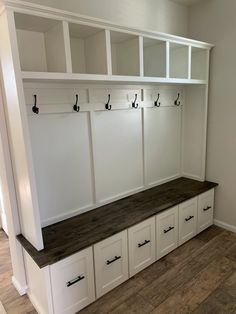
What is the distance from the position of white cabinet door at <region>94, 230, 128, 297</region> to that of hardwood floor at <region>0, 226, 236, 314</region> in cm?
8

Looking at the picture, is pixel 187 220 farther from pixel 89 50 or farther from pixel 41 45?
pixel 41 45

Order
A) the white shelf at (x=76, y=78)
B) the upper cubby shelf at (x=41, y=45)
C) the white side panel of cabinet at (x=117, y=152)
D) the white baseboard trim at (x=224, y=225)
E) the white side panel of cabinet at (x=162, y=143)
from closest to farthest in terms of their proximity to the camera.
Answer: the white shelf at (x=76, y=78), the upper cubby shelf at (x=41, y=45), the white side panel of cabinet at (x=117, y=152), the white side panel of cabinet at (x=162, y=143), the white baseboard trim at (x=224, y=225)

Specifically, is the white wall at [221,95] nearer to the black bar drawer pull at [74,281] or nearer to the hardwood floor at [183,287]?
the hardwood floor at [183,287]

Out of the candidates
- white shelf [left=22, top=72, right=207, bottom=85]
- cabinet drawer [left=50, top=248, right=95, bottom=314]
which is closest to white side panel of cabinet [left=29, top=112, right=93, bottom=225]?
white shelf [left=22, top=72, right=207, bottom=85]

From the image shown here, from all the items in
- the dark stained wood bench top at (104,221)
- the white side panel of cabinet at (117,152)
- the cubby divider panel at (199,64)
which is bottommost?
the dark stained wood bench top at (104,221)

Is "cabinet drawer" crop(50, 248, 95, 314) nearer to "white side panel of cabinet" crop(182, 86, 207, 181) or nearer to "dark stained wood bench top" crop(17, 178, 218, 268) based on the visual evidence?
"dark stained wood bench top" crop(17, 178, 218, 268)

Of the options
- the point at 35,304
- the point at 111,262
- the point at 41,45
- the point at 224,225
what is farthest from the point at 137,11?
the point at 35,304

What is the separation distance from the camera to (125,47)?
230cm

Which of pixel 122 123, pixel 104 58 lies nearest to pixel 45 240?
pixel 122 123

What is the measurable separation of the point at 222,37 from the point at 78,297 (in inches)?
118

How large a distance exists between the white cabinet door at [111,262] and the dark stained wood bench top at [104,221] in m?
0.08

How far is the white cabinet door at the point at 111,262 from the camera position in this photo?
1.96m

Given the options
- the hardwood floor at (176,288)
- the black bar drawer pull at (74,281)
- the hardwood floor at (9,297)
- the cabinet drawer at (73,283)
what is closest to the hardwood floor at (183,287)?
the hardwood floor at (176,288)

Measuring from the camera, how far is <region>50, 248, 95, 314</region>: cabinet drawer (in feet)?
5.71
